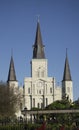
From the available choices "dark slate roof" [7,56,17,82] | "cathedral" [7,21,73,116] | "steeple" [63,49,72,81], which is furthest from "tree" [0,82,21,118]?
"steeple" [63,49,72,81]

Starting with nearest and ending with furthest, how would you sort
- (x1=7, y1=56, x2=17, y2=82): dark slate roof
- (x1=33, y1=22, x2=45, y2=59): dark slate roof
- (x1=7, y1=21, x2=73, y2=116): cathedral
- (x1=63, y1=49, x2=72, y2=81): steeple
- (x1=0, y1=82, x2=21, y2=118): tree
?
(x1=0, y1=82, x2=21, y2=118): tree < (x1=7, y1=21, x2=73, y2=116): cathedral < (x1=7, y1=56, x2=17, y2=82): dark slate roof < (x1=63, y1=49, x2=72, y2=81): steeple < (x1=33, y1=22, x2=45, y2=59): dark slate roof

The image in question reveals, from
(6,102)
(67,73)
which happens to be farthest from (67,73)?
(6,102)

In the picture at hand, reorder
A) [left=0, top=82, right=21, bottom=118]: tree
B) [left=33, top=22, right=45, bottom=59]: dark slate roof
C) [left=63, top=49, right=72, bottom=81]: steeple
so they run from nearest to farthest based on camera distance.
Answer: [left=0, top=82, right=21, bottom=118]: tree, [left=63, top=49, right=72, bottom=81]: steeple, [left=33, top=22, right=45, bottom=59]: dark slate roof

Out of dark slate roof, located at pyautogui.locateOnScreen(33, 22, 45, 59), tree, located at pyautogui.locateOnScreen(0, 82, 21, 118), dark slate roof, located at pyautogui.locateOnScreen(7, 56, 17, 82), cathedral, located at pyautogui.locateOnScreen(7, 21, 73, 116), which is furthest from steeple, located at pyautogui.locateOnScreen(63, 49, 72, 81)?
tree, located at pyautogui.locateOnScreen(0, 82, 21, 118)

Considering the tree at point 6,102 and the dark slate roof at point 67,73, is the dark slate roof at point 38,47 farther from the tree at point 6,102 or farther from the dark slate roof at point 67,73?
the tree at point 6,102

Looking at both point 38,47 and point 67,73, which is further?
point 38,47

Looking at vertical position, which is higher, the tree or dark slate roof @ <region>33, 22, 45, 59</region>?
dark slate roof @ <region>33, 22, 45, 59</region>

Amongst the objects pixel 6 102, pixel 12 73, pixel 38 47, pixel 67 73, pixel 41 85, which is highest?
pixel 38 47

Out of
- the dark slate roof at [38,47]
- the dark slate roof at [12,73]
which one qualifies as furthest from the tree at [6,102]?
the dark slate roof at [38,47]

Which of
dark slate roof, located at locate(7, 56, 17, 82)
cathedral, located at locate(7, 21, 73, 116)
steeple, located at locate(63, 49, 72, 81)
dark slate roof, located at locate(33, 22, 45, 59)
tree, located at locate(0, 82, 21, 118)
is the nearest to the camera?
tree, located at locate(0, 82, 21, 118)

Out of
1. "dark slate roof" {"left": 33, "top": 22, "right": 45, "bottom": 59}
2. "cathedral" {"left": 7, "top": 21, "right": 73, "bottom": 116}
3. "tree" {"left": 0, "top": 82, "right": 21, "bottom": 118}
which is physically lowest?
"tree" {"left": 0, "top": 82, "right": 21, "bottom": 118}

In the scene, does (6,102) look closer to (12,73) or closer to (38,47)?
(12,73)

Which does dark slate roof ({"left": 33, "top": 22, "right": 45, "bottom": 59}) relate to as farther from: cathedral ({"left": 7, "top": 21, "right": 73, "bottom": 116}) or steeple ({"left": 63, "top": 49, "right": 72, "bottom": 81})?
steeple ({"left": 63, "top": 49, "right": 72, "bottom": 81})

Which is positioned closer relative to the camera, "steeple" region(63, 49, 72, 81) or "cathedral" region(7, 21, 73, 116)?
"cathedral" region(7, 21, 73, 116)
